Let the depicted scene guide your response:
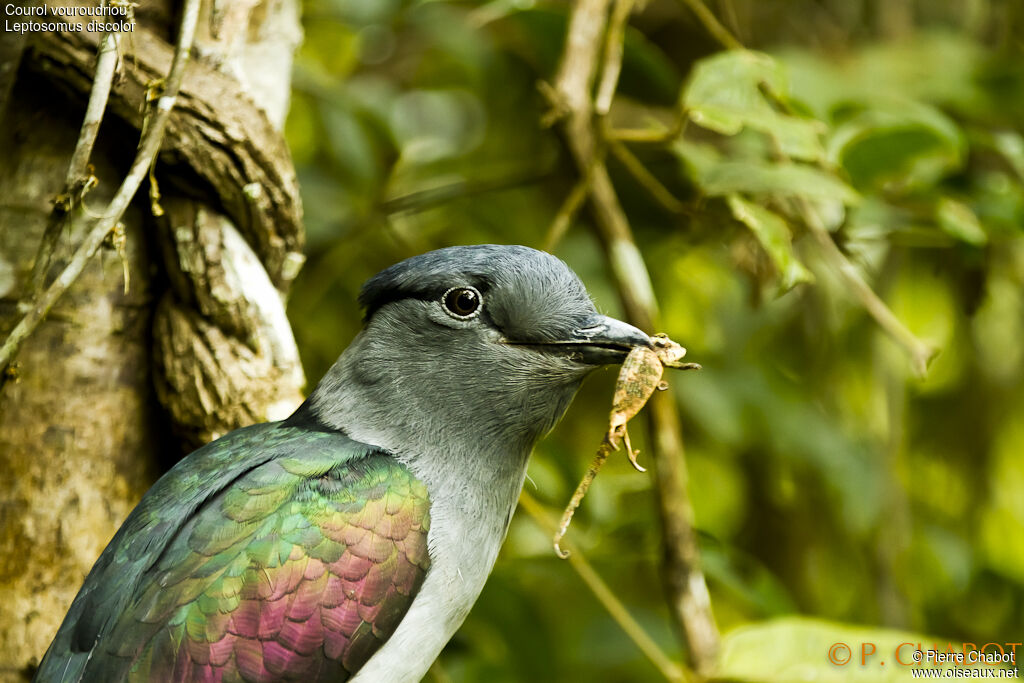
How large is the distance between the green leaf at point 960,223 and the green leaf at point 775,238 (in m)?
0.51

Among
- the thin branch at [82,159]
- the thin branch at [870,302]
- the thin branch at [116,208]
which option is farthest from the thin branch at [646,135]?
the thin branch at [82,159]

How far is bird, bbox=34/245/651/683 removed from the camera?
5.34 ft

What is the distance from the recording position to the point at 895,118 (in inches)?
108

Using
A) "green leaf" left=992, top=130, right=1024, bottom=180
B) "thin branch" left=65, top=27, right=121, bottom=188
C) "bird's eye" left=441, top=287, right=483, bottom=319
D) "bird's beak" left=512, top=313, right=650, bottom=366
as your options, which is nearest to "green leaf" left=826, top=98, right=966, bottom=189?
"green leaf" left=992, top=130, right=1024, bottom=180

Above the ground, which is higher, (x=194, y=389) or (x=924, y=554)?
(x=194, y=389)

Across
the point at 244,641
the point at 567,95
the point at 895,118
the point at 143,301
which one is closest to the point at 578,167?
the point at 567,95

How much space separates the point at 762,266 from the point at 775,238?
42cm

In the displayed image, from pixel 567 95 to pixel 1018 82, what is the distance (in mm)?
1746

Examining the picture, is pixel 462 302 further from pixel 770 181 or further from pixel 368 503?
Answer: pixel 770 181

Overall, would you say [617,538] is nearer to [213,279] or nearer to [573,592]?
[573,592]

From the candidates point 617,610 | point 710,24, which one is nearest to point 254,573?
point 617,610

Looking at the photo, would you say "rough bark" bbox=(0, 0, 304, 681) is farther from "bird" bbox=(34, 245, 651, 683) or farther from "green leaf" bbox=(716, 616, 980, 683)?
"green leaf" bbox=(716, 616, 980, 683)

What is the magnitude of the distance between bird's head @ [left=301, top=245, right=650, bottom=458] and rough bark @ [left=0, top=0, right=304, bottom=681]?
9.1 inches

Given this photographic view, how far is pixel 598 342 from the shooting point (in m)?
1.84
